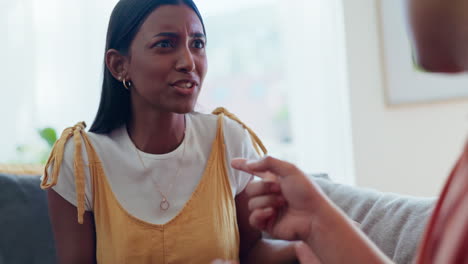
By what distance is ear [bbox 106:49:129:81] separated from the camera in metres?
1.34

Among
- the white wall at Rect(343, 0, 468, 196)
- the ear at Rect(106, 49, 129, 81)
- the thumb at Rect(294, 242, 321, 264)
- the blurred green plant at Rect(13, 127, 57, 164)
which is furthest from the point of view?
the white wall at Rect(343, 0, 468, 196)

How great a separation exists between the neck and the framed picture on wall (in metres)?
2.28

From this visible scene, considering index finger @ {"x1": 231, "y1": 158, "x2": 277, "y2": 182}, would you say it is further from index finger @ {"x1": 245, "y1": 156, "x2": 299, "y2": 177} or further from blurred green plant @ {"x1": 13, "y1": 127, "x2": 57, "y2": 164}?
blurred green plant @ {"x1": 13, "y1": 127, "x2": 57, "y2": 164}

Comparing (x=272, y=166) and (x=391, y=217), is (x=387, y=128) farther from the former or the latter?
(x=272, y=166)

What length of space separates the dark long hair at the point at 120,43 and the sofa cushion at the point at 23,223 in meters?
0.35

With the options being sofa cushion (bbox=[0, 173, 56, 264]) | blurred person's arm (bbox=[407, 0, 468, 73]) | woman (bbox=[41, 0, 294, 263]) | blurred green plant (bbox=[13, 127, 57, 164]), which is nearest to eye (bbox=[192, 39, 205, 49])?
woman (bbox=[41, 0, 294, 263])

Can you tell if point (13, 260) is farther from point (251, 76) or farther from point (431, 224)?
point (251, 76)

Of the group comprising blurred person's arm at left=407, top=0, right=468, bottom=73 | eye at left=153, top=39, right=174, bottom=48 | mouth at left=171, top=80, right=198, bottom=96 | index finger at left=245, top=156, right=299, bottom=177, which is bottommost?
index finger at left=245, top=156, right=299, bottom=177

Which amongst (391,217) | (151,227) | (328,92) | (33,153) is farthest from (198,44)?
(328,92)

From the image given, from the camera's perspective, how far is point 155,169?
1.38m

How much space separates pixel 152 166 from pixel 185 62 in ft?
1.00

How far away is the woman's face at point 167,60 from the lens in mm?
1257

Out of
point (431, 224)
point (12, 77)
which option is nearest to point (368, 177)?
point (12, 77)

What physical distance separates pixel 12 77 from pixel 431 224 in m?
2.88
